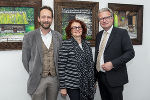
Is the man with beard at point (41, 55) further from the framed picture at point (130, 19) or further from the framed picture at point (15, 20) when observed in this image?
the framed picture at point (130, 19)

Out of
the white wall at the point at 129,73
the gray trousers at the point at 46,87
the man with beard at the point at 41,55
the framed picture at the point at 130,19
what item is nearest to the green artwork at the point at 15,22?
the white wall at the point at 129,73

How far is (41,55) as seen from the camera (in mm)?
2170

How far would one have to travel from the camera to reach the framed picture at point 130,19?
3.08 metres

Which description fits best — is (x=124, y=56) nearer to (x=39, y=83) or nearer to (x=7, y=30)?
(x=39, y=83)

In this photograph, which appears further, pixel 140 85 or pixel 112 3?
pixel 140 85

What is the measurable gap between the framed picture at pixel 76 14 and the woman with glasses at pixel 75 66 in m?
0.60

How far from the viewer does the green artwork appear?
7.98 feet

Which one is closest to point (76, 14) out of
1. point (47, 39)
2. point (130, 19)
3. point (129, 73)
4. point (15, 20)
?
point (47, 39)

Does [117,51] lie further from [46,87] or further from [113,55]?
[46,87]

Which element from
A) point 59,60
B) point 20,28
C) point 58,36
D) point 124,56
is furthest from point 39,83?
point 124,56

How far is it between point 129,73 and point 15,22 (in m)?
2.11

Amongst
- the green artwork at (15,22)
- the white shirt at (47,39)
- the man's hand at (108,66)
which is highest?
the green artwork at (15,22)

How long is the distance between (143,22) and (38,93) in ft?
7.33

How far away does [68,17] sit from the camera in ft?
9.07
